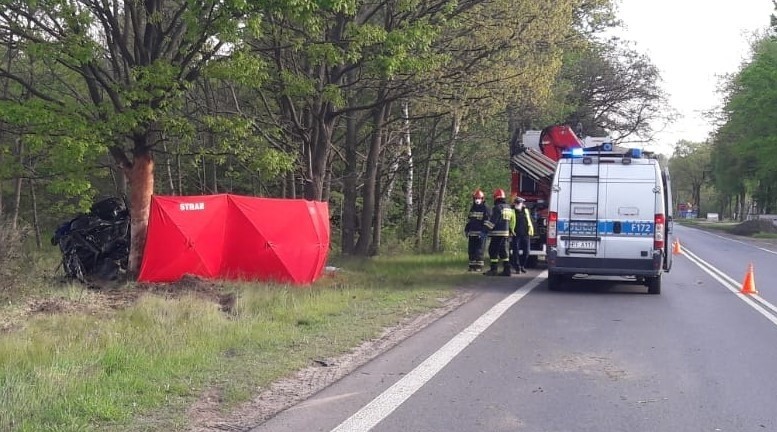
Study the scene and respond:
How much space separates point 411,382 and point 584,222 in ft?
26.2

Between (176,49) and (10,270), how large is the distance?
5690 millimetres

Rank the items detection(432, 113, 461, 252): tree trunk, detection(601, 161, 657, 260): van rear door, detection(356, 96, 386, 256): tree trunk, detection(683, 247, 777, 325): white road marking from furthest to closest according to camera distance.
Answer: detection(432, 113, 461, 252): tree trunk → detection(356, 96, 386, 256): tree trunk → detection(601, 161, 657, 260): van rear door → detection(683, 247, 777, 325): white road marking

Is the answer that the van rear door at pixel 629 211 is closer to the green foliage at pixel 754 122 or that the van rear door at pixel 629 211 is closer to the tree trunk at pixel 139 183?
the tree trunk at pixel 139 183

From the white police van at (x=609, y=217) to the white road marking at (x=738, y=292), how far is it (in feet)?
5.46

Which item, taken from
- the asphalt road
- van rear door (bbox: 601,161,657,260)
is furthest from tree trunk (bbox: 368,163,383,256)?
the asphalt road

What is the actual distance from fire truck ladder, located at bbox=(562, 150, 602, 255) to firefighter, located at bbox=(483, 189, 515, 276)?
Result: 2.71 m

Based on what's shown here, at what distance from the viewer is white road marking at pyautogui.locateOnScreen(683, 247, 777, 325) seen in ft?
42.0

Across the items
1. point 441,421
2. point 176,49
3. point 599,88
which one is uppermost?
point 599,88

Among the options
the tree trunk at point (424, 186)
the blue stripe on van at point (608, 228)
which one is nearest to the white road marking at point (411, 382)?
the blue stripe on van at point (608, 228)

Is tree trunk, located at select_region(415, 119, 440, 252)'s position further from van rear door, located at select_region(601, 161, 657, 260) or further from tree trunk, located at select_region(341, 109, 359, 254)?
van rear door, located at select_region(601, 161, 657, 260)

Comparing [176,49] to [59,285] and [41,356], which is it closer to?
[59,285]

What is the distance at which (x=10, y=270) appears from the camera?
1184 cm

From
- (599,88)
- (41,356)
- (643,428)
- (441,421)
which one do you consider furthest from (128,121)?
(599,88)

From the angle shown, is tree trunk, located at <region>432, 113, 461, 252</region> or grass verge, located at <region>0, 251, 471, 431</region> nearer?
grass verge, located at <region>0, 251, 471, 431</region>
